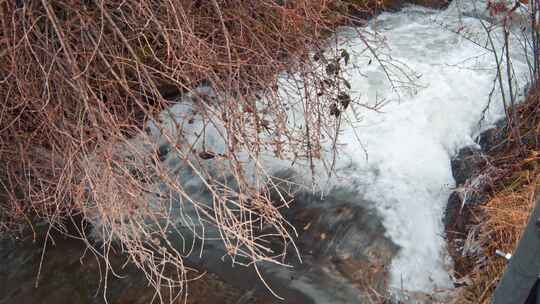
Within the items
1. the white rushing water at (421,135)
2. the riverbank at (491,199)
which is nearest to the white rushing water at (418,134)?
the white rushing water at (421,135)

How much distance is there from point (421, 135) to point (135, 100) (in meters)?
2.74

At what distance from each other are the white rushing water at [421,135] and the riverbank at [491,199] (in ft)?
0.38

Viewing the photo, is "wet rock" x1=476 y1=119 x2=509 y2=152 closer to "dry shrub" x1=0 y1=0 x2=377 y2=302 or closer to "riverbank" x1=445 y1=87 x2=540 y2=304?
"riverbank" x1=445 y1=87 x2=540 y2=304

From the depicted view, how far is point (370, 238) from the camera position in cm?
428

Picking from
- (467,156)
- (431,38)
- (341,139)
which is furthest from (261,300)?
(431,38)

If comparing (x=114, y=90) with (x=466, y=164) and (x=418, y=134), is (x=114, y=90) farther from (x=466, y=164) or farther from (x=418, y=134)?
(x=466, y=164)

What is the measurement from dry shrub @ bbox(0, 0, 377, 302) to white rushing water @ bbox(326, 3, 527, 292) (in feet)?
1.94

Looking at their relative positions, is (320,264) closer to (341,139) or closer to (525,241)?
(341,139)

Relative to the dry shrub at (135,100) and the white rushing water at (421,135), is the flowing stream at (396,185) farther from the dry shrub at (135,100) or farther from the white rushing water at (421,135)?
the dry shrub at (135,100)

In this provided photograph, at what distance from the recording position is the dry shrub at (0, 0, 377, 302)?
3307mm

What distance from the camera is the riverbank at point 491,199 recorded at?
3666 mm

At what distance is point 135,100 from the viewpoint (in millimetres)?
3270

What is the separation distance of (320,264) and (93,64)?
2.02 m

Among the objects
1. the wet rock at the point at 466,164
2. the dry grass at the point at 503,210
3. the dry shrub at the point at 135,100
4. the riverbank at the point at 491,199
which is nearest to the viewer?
the dry shrub at the point at 135,100
